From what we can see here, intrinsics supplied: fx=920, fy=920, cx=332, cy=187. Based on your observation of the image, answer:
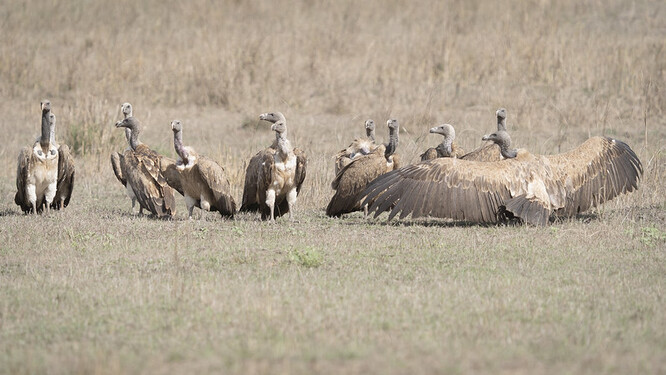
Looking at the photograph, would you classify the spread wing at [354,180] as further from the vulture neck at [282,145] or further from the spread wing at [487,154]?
the spread wing at [487,154]

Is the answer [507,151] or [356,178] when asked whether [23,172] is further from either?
[507,151]

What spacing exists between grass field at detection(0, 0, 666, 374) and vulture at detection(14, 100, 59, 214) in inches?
14.1

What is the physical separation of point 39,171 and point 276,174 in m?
2.93

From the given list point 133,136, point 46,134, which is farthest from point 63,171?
point 133,136

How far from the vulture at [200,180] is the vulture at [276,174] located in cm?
34

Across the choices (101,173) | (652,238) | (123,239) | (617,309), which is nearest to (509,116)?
(101,173)

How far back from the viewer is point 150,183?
11203 millimetres

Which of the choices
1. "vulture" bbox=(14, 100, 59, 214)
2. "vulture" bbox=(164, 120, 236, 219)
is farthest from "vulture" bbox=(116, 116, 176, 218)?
"vulture" bbox=(14, 100, 59, 214)

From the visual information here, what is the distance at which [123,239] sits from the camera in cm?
937

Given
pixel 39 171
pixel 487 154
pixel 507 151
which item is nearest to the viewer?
pixel 507 151

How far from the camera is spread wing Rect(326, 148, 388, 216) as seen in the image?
1139 cm

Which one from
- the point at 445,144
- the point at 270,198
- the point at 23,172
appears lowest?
the point at 270,198

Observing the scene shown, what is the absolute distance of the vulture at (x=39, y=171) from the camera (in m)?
11.1

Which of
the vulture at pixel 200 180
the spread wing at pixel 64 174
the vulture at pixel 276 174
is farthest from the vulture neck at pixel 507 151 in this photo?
the spread wing at pixel 64 174
